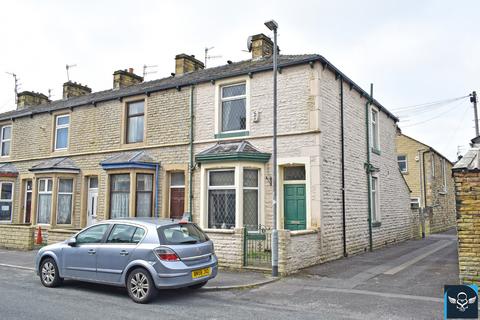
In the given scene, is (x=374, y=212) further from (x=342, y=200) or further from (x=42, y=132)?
(x=42, y=132)

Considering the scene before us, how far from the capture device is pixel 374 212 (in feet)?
54.9

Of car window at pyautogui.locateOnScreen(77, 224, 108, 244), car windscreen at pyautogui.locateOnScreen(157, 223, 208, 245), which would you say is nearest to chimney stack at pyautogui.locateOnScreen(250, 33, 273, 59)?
car windscreen at pyautogui.locateOnScreen(157, 223, 208, 245)

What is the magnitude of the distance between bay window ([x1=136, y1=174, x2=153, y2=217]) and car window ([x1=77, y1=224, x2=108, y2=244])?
6.86 m

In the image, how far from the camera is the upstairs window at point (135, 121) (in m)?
16.8

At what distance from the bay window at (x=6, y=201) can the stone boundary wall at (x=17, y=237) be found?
14.3 ft

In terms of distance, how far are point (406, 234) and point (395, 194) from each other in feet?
8.53

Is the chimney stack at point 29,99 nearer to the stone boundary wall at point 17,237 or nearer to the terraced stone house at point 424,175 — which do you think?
the stone boundary wall at point 17,237

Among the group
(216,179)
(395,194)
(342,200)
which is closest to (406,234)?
(395,194)

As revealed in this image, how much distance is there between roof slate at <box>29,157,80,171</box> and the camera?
57.7 ft

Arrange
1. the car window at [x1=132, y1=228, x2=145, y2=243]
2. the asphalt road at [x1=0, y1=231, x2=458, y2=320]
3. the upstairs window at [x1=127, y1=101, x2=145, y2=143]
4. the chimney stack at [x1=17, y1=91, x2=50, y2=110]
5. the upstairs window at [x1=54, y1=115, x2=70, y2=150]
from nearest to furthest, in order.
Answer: the asphalt road at [x1=0, y1=231, x2=458, y2=320] → the car window at [x1=132, y1=228, x2=145, y2=243] → the upstairs window at [x1=127, y1=101, x2=145, y2=143] → the upstairs window at [x1=54, y1=115, x2=70, y2=150] → the chimney stack at [x1=17, y1=91, x2=50, y2=110]

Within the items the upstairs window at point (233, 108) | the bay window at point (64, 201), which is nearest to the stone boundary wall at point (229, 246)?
the upstairs window at point (233, 108)

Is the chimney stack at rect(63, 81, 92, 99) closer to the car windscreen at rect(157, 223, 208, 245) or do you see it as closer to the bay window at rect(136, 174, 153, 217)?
the bay window at rect(136, 174, 153, 217)

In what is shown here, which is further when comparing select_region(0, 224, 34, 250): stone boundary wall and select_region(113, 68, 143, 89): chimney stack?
select_region(113, 68, 143, 89): chimney stack

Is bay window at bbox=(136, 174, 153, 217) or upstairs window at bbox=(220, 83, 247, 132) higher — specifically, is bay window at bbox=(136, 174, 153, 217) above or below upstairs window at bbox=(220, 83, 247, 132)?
below
